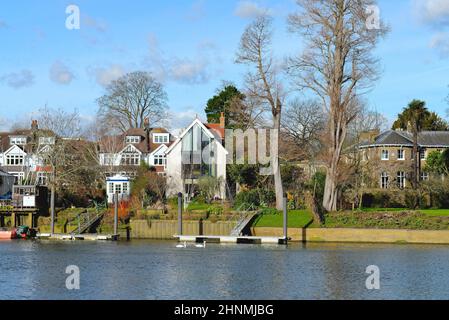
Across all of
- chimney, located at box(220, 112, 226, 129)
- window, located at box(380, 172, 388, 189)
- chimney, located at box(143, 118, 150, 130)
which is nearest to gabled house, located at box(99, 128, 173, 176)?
chimney, located at box(143, 118, 150, 130)

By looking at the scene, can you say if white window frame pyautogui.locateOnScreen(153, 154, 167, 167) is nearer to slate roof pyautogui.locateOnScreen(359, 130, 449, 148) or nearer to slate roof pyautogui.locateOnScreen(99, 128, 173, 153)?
slate roof pyautogui.locateOnScreen(99, 128, 173, 153)

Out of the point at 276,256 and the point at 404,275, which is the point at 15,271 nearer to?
the point at 276,256

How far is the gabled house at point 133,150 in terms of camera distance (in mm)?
93238

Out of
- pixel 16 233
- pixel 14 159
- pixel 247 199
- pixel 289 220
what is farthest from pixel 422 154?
pixel 14 159

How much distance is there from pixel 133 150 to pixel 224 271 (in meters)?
57.6

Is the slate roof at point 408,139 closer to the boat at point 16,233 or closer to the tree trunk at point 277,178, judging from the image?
the tree trunk at point 277,178

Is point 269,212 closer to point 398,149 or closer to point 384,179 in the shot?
point 384,179

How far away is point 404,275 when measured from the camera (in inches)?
1642

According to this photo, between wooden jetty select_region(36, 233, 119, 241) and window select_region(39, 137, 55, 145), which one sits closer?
wooden jetty select_region(36, 233, 119, 241)

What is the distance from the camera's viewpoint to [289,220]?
64.6m

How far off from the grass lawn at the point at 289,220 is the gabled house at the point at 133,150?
2868 cm

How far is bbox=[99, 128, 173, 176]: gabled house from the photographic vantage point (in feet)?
306

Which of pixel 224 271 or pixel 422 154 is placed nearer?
pixel 224 271

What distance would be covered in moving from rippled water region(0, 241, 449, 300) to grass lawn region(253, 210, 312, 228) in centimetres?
540
